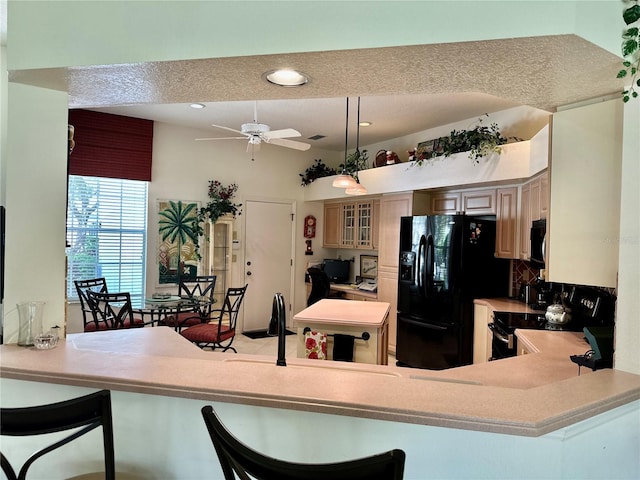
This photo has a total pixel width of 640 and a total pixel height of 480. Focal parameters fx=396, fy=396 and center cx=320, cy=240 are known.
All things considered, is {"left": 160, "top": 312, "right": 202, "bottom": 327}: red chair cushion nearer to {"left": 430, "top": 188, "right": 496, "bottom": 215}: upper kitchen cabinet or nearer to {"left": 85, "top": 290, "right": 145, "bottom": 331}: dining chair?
{"left": 85, "top": 290, "right": 145, "bottom": 331}: dining chair

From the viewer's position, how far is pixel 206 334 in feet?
13.4

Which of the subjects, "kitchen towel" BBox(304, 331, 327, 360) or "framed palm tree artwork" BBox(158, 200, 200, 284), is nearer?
"kitchen towel" BBox(304, 331, 327, 360)

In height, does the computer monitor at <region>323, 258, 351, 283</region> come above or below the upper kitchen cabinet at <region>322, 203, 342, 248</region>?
below

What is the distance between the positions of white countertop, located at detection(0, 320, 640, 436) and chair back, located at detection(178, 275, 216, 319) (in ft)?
9.59

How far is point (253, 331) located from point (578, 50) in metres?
5.36

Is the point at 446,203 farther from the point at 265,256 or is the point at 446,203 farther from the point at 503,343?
the point at 265,256

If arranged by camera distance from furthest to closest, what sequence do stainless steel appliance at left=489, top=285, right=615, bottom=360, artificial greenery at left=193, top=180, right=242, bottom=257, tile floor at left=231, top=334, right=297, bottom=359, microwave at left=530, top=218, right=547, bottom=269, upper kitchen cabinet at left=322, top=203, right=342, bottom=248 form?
1. upper kitchen cabinet at left=322, top=203, right=342, bottom=248
2. artificial greenery at left=193, top=180, right=242, bottom=257
3. tile floor at left=231, top=334, right=297, bottom=359
4. microwave at left=530, top=218, right=547, bottom=269
5. stainless steel appliance at left=489, top=285, right=615, bottom=360

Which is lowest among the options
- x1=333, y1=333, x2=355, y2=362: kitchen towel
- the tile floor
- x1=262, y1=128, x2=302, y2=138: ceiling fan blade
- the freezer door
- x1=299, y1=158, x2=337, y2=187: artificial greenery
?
the tile floor

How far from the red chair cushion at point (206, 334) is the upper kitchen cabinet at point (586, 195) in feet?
10.4

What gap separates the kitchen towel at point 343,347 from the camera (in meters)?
2.99

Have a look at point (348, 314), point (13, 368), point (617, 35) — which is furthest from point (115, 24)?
point (348, 314)

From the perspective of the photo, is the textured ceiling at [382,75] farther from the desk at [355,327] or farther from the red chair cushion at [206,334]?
the red chair cushion at [206,334]

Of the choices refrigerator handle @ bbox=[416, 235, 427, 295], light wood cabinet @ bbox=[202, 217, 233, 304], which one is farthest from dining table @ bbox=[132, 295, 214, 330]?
refrigerator handle @ bbox=[416, 235, 427, 295]

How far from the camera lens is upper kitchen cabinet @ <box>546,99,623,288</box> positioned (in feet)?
5.36
